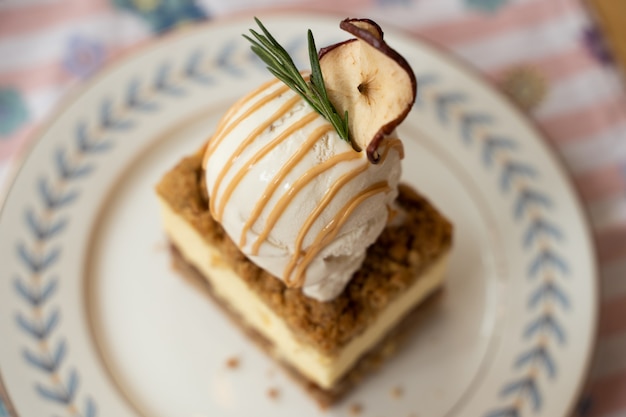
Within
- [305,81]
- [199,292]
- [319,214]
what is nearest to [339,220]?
[319,214]

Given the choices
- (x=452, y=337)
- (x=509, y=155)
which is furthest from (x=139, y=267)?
(x=509, y=155)

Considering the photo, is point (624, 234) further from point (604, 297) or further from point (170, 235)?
point (170, 235)

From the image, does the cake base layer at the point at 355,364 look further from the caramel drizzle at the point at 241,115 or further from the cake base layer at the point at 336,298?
the caramel drizzle at the point at 241,115

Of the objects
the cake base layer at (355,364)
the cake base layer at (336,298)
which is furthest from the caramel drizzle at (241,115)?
the cake base layer at (355,364)

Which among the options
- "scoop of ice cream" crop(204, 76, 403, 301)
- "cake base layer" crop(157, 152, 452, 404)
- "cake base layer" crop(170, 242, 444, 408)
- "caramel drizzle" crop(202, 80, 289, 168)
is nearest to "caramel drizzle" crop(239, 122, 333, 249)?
"scoop of ice cream" crop(204, 76, 403, 301)

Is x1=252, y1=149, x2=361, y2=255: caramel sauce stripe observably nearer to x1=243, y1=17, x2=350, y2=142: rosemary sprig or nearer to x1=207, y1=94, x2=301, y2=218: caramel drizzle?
x1=243, y1=17, x2=350, y2=142: rosemary sprig

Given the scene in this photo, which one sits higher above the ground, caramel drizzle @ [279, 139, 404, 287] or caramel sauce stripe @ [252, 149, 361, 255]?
caramel sauce stripe @ [252, 149, 361, 255]
